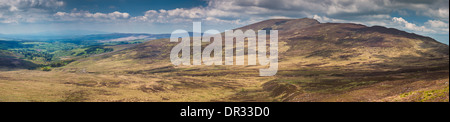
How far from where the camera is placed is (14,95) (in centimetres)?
8019

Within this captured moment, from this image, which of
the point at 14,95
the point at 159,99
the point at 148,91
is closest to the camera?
the point at 14,95

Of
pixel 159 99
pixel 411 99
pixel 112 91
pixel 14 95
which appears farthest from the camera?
pixel 112 91
